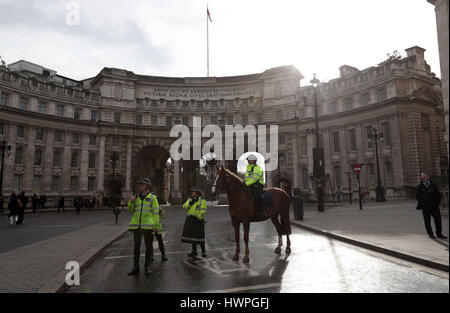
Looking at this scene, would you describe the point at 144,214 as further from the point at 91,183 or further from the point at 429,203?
the point at 91,183

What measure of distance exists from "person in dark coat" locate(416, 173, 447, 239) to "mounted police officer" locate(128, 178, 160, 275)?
821 cm

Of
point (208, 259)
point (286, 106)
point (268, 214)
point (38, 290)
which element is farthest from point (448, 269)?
point (286, 106)

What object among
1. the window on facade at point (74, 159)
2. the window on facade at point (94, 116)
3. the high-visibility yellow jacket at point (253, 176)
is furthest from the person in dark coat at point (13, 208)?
the window on facade at point (94, 116)

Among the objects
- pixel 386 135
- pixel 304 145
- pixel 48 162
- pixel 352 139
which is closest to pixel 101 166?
pixel 48 162

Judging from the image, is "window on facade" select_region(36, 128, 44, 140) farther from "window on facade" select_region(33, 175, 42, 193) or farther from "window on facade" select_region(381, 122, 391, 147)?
"window on facade" select_region(381, 122, 391, 147)

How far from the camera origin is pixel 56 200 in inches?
1526

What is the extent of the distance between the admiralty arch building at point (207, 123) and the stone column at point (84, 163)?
15 centimetres

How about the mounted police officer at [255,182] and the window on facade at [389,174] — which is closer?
the mounted police officer at [255,182]

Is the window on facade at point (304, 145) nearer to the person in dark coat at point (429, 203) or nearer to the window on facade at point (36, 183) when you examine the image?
the person in dark coat at point (429, 203)

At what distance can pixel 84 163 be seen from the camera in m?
41.9

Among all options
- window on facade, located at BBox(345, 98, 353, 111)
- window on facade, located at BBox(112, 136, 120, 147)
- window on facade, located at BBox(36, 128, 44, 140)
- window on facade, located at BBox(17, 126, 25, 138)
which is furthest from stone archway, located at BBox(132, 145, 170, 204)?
window on facade, located at BBox(345, 98, 353, 111)

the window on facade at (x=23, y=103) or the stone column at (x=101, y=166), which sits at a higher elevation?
the window on facade at (x=23, y=103)

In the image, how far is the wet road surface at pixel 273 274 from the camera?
4969 mm

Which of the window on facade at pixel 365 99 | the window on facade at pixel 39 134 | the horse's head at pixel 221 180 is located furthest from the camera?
the window on facade at pixel 39 134
